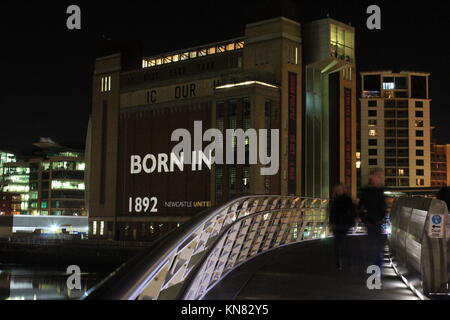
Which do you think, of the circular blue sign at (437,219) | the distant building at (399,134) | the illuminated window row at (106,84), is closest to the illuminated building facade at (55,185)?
the illuminated window row at (106,84)

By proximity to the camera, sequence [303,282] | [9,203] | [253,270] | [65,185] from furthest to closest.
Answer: [9,203] → [65,185] → [253,270] → [303,282]

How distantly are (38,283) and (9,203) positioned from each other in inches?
3606

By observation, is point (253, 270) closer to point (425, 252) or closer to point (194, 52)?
point (425, 252)

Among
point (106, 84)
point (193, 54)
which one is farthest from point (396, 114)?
point (106, 84)

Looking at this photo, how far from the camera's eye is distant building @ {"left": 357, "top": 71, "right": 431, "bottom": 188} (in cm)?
12212

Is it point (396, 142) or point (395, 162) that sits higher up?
point (396, 142)

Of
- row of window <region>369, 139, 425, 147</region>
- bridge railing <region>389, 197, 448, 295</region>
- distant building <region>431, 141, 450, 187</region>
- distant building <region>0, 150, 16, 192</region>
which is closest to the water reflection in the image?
bridge railing <region>389, 197, 448, 295</region>

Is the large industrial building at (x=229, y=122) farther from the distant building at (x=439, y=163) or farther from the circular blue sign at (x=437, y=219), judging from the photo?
the distant building at (x=439, y=163)

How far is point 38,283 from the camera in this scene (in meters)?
57.2

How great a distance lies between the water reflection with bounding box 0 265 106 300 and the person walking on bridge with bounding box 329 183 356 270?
3248 cm

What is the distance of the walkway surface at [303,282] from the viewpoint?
807cm

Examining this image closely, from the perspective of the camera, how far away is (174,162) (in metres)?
72.1

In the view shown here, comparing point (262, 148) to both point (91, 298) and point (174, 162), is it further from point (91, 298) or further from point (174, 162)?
point (91, 298)

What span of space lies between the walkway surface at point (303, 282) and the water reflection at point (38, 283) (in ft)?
103
